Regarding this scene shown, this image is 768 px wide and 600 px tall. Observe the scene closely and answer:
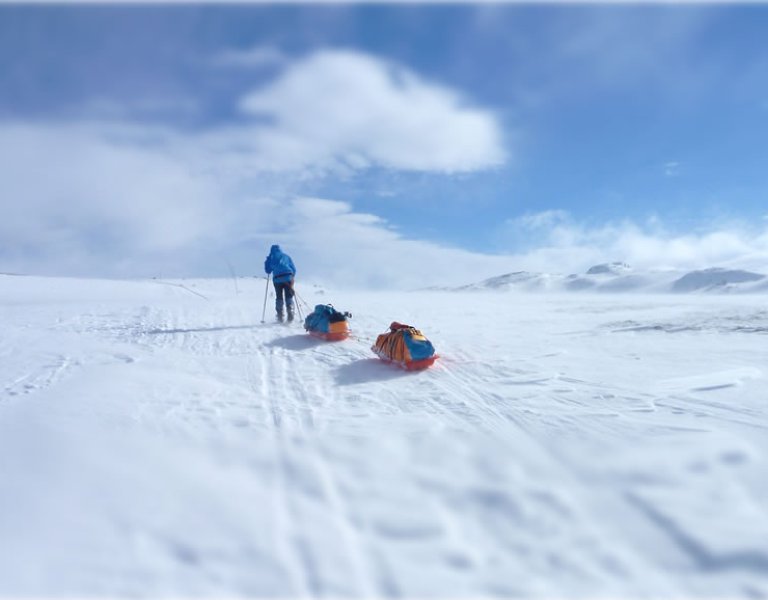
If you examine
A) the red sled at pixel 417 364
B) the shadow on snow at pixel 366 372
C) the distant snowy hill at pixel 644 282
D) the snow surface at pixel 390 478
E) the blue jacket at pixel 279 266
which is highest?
the distant snowy hill at pixel 644 282

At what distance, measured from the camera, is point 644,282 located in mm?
49219

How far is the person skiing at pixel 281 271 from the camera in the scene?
1238 cm

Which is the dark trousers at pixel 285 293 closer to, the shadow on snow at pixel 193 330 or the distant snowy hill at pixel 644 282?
the shadow on snow at pixel 193 330

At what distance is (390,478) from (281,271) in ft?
29.5

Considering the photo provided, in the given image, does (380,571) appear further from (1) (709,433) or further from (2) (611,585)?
(1) (709,433)

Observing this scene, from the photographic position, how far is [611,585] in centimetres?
285

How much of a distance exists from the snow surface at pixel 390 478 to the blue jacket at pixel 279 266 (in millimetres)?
4618

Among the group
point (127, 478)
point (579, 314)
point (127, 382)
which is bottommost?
point (127, 478)

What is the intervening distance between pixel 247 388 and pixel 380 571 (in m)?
4.16

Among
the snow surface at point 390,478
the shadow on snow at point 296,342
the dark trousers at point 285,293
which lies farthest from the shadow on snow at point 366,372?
the dark trousers at point 285,293

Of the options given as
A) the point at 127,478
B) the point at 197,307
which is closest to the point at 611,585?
the point at 127,478

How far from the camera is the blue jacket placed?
12.4 metres

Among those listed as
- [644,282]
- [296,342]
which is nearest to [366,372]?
[296,342]

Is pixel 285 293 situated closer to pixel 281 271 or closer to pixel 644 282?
pixel 281 271
